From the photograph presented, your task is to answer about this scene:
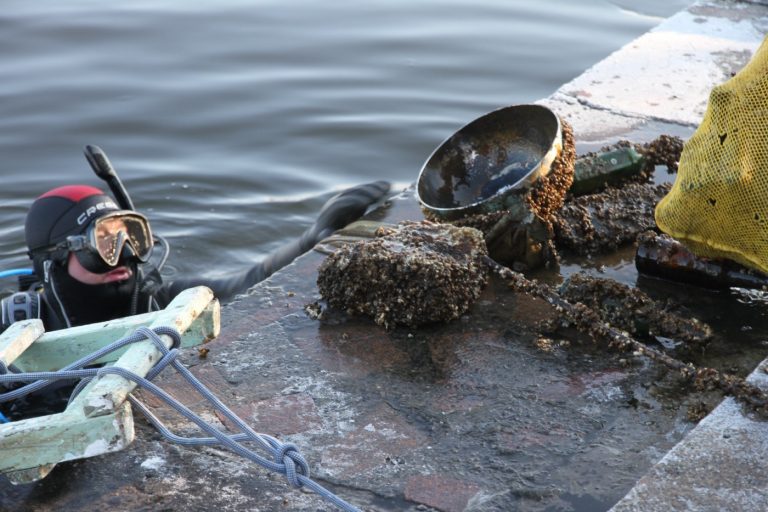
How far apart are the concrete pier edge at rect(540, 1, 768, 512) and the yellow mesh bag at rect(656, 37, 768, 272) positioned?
67cm

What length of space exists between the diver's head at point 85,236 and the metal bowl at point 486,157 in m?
1.52

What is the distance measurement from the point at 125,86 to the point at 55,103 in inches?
29.0

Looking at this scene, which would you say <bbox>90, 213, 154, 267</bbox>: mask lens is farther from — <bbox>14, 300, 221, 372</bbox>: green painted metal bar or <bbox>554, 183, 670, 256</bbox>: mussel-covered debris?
<bbox>554, 183, 670, 256</bbox>: mussel-covered debris

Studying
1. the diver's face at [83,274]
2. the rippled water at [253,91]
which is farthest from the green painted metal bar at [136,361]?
the rippled water at [253,91]

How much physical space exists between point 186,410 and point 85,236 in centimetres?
212

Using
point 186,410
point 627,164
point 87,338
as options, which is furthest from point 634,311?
point 87,338

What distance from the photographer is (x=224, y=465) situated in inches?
134

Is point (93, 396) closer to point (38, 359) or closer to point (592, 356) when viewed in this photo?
point (38, 359)

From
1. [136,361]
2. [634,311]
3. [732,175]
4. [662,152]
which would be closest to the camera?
[136,361]

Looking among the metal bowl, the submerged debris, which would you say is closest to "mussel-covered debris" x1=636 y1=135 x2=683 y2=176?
the metal bowl

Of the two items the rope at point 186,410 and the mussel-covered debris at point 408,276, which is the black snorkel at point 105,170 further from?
the rope at point 186,410

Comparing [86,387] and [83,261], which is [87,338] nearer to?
[86,387]

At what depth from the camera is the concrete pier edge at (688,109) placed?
9.64 ft

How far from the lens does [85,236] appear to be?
507 cm
